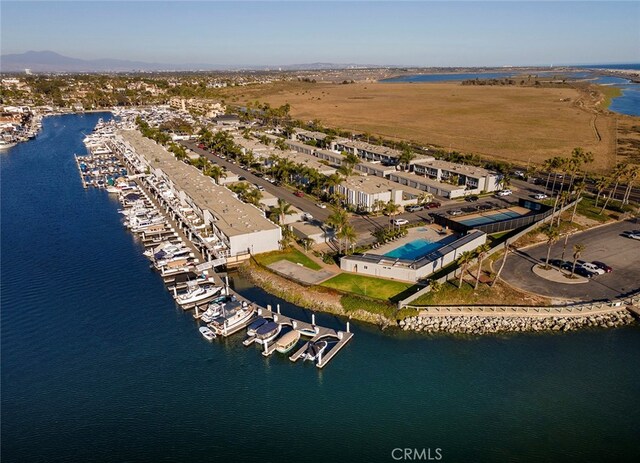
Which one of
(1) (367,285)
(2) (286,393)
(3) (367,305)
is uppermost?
(1) (367,285)

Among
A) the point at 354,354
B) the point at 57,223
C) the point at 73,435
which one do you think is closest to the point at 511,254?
the point at 354,354

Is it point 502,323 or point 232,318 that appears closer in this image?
point 502,323

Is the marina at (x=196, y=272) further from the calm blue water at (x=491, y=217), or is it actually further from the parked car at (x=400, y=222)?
the calm blue water at (x=491, y=217)

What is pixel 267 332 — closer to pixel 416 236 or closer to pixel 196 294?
pixel 196 294

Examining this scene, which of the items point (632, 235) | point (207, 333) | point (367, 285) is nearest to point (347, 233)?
point (367, 285)

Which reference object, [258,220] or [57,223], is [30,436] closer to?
[258,220]

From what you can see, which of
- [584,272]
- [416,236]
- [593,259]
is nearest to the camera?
[584,272]

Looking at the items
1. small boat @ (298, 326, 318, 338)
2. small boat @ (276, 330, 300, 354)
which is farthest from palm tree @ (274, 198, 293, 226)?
small boat @ (276, 330, 300, 354)

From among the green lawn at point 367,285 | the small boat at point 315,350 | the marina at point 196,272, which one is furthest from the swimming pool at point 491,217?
the small boat at point 315,350
